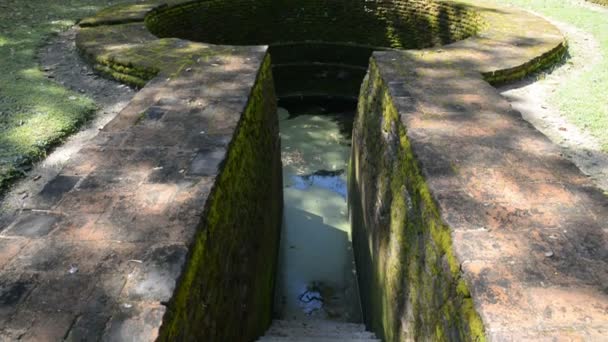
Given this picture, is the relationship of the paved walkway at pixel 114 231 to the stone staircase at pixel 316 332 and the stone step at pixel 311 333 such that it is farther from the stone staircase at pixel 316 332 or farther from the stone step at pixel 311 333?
the stone step at pixel 311 333

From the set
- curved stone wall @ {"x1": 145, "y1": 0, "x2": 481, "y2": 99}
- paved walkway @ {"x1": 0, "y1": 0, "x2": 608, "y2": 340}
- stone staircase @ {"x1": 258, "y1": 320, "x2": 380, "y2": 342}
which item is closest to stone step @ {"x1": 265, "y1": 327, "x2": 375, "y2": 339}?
stone staircase @ {"x1": 258, "y1": 320, "x2": 380, "y2": 342}

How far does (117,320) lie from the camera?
164 centimetres

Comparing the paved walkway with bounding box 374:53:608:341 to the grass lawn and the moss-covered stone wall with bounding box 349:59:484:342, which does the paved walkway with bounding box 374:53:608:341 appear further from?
the grass lawn

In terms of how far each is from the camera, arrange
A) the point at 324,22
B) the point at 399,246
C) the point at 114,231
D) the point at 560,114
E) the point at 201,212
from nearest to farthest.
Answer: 1. the point at 114,231
2. the point at 201,212
3. the point at 399,246
4. the point at 560,114
5. the point at 324,22

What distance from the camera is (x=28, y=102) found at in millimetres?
4117

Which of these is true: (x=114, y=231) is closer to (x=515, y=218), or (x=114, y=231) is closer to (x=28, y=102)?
(x=515, y=218)

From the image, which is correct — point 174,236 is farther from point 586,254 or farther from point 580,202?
Answer: point 580,202

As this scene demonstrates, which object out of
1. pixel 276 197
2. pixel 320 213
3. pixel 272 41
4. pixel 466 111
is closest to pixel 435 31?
pixel 272 41

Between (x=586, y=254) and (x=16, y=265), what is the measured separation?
2152mm

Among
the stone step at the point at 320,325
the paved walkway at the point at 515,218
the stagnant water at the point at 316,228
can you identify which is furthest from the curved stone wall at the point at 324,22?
the paved walkway at the point at 515,218

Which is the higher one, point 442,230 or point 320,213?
point 442,230

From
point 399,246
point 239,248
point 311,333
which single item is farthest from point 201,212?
point 311,333

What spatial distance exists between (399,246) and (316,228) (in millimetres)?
3328

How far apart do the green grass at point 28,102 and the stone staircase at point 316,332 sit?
6.68 feet
